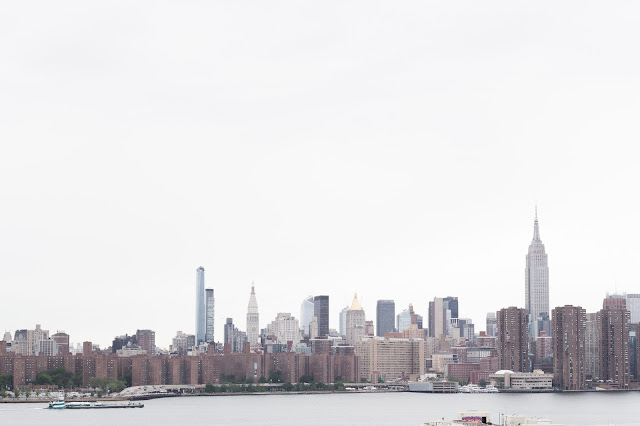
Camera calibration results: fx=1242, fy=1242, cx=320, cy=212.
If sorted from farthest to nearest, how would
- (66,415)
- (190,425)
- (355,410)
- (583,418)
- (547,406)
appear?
(547,406), (355,410), (66,415), (583,418), (190,425)

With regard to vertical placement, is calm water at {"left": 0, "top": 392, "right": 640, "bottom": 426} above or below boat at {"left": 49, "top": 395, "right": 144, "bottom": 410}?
below

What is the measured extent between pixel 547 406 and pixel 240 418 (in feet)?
185

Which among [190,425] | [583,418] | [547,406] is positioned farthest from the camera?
[547,406]

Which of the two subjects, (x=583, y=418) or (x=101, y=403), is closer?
(x=583, y=418)

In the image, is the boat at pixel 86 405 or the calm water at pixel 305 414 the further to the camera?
the boat at pixel 86 405

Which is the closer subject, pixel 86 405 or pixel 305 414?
pixel 305 414

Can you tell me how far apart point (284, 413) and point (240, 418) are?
45.5 feet

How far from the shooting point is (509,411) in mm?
173375

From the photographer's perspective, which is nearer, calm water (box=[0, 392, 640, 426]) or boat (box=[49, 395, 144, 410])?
calm water (box=[0, 392, 640, 426])

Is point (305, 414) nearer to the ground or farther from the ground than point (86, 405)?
nearer to the ground

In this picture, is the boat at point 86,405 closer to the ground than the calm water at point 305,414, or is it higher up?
higher up

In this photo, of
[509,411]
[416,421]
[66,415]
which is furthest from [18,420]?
[509,411]

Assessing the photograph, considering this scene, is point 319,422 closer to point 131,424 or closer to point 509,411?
point 131,424

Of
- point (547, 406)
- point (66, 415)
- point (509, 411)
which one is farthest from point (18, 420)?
point (547, 406)
